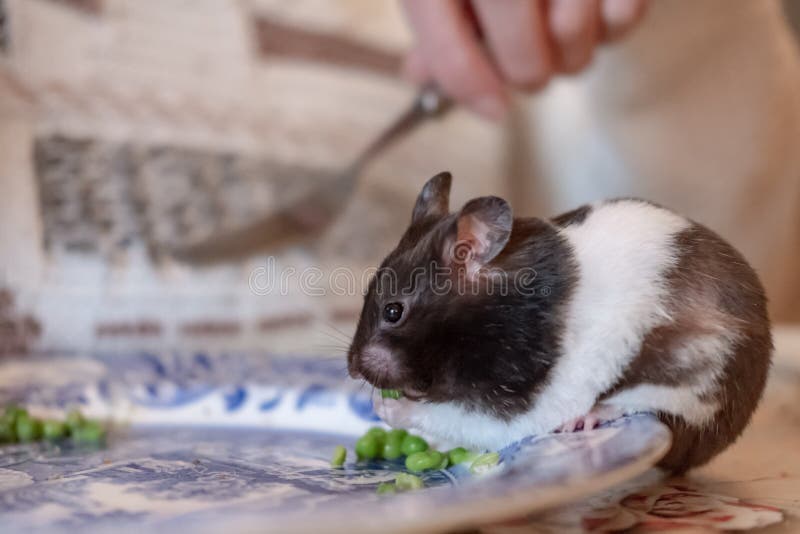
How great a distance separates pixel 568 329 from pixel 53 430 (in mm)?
704

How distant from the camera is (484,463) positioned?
767 mm

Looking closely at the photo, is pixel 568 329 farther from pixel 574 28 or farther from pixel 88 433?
pixel 574 28

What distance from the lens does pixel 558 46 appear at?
4.80 ft

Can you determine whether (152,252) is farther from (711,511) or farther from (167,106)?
(711,511)

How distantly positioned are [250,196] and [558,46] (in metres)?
0.77

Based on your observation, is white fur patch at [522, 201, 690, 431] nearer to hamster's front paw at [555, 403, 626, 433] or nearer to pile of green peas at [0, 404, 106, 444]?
hamster's front paw at [555, 403, 626, 433]

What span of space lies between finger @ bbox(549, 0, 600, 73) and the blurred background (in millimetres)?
548

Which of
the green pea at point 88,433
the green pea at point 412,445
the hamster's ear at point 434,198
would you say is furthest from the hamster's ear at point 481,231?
the green pea at point 88,433

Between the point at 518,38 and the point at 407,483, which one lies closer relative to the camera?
the point at 407,483

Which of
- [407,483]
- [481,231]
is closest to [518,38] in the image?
[481,231]

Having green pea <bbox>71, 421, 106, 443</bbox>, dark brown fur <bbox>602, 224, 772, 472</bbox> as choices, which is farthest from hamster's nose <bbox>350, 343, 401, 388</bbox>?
green pea <bbox>71, 421, 106, 443</bbox>

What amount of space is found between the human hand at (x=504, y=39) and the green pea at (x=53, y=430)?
2.95 ft

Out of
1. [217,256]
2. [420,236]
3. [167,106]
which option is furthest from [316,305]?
[420,236]

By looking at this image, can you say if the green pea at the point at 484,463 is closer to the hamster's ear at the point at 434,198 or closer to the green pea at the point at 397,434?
the green pea at the point at 397,434
